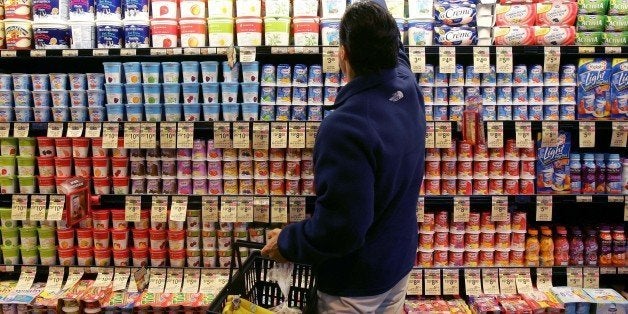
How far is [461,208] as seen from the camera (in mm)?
2896

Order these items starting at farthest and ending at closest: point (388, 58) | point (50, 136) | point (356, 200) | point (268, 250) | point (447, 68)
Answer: point (50, 136)
point (447, 68)
point (268, 250)
point (388, 58)
point (356, 200)

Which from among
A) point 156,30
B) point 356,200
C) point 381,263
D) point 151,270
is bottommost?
point 151,270

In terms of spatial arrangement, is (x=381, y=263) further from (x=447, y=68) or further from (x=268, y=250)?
(x=447, y=68)

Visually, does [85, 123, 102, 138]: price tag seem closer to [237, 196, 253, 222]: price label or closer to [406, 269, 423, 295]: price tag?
[237, 196, 253, 222]: price label

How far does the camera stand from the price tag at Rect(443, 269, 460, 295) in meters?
2.95

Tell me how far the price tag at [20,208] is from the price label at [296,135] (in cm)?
166

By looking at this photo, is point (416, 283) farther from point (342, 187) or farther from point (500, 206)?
point (342, 187)

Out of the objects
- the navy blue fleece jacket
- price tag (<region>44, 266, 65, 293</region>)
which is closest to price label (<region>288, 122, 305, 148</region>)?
the navy blue fleece jacket

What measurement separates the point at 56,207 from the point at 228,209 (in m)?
1.05

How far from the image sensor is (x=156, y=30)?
2783mm

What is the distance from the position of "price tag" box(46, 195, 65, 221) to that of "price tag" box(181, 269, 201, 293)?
2.71ft

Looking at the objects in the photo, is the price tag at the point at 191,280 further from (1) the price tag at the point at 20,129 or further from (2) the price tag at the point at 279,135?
(1) the price tag at the point at 20,129

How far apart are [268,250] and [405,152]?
0.57 meters

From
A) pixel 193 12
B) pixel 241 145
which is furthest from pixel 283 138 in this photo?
pixel 193 12
